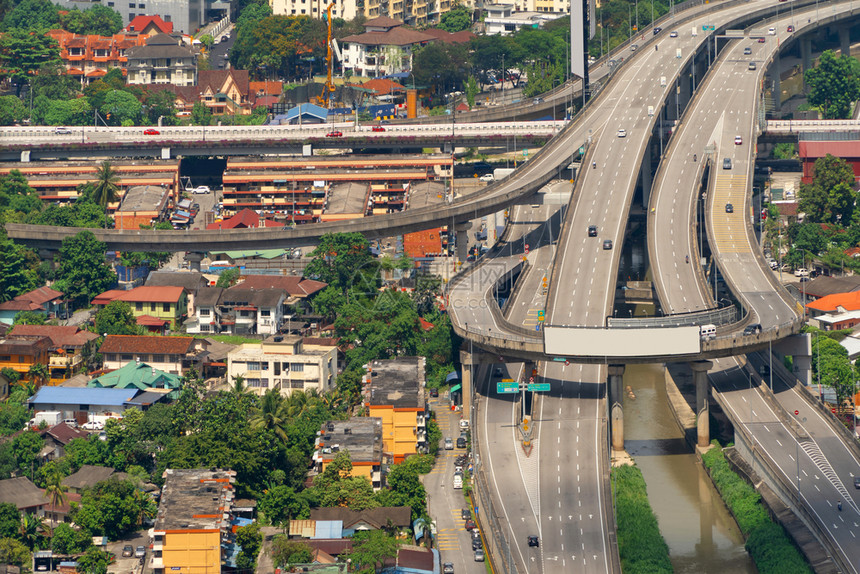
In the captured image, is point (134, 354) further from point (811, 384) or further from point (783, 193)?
point (783, 193)

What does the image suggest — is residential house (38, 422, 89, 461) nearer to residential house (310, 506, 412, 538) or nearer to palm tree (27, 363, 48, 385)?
palm tree (27, 363, 48, 385)

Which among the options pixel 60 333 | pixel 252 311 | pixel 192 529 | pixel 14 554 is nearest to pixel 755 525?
pixel 192 529

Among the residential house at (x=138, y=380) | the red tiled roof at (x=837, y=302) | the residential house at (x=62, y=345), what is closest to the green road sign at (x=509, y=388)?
the residential house at (x=138, y=380)

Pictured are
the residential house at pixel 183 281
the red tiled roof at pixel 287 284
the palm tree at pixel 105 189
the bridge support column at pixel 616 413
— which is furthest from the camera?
the palm tree at pixel 105 189

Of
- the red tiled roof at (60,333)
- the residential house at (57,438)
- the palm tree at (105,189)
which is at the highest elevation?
the palm tree at (105,189)

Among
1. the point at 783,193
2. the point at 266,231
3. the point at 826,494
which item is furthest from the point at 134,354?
the point at 783,193

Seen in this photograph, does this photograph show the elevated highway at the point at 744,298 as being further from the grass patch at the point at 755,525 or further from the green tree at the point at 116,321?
the green tree at the point at 116,321

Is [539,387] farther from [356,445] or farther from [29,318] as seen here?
[29,318]
